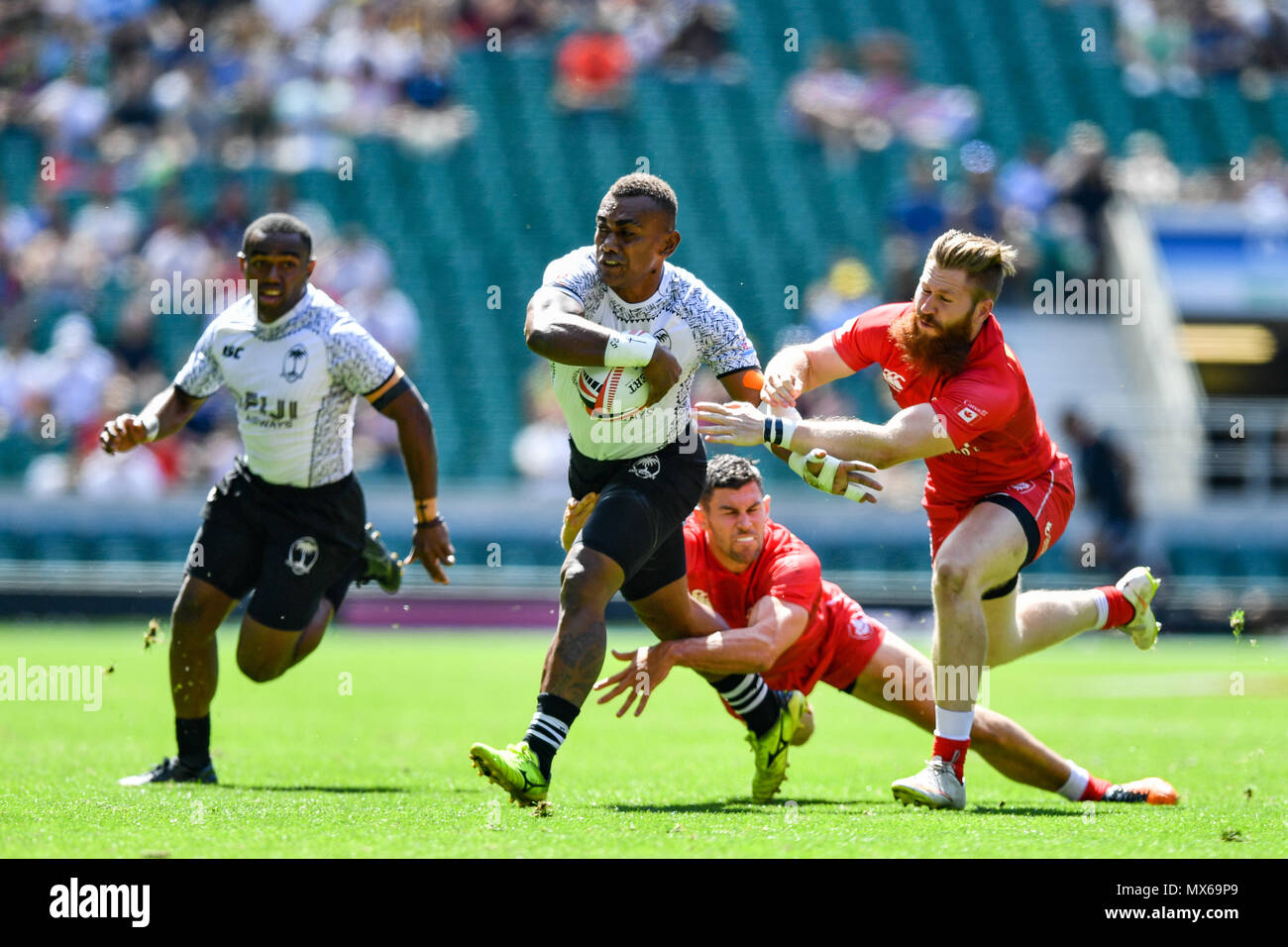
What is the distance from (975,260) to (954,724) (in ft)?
6.48

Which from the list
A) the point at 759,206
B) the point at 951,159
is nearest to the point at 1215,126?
the point at 951,159

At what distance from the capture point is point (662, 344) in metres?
7.17

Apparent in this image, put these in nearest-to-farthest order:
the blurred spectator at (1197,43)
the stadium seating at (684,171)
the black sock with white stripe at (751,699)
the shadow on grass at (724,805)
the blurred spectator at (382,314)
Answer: the shadow on grass at (724,805) < the black sock with white stripe at (751,699) < the blurred spectator at (382,314) < the stadium seating at (684,171) < the blurred spectator at (1197,43)

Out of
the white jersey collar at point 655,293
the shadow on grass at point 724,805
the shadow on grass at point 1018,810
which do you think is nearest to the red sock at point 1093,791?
the shadow on grass at point 1018,810

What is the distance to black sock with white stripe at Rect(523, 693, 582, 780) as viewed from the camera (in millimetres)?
6453

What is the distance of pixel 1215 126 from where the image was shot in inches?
957

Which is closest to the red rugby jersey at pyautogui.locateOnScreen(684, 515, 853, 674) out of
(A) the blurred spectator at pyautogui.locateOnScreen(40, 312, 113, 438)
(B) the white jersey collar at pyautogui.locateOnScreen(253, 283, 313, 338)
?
(B) the white jersey collar at pyautogui.locateOnScreen(253, 283, 313, 338)

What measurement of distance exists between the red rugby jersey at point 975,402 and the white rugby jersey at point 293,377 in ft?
7.38

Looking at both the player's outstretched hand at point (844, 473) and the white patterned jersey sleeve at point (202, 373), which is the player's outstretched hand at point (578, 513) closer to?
the player's outstretched hand at point (844, 473)

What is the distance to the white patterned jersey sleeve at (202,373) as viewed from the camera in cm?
806

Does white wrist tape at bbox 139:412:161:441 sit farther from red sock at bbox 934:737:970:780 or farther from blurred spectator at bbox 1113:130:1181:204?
blurred spectator at bbox 1113:130:1181:204

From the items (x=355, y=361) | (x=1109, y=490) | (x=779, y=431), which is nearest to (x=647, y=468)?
(x=779, y=431)

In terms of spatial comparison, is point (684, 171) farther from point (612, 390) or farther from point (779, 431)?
point (779, 431)
